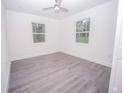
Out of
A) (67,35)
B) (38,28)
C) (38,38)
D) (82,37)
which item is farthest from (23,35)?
(82,37)

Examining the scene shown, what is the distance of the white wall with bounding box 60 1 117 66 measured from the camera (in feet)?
8.43

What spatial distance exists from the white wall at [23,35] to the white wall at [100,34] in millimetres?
1968

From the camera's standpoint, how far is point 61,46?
17.1ft

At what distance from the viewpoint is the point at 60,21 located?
5.02m

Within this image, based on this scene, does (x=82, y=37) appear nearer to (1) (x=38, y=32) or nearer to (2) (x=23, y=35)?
(1) (x=38, y=32)

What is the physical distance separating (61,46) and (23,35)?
2624 mm

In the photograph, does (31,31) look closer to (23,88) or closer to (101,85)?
(23,88)

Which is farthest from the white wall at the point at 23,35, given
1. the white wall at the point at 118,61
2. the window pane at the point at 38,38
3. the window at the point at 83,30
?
the white wall at the point at 118,61

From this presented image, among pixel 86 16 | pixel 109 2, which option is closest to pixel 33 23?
pixel 86 16

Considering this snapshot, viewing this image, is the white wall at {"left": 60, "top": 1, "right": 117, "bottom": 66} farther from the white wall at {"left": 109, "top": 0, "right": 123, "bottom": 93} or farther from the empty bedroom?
the white wall at {"left": 109, "top": 0, "right": 123, "bottom": 93}

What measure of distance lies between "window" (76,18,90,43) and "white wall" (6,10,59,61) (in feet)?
6.35

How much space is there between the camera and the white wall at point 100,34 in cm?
257

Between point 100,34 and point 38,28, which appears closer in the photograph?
point 100,34

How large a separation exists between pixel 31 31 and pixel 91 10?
3.30 m
